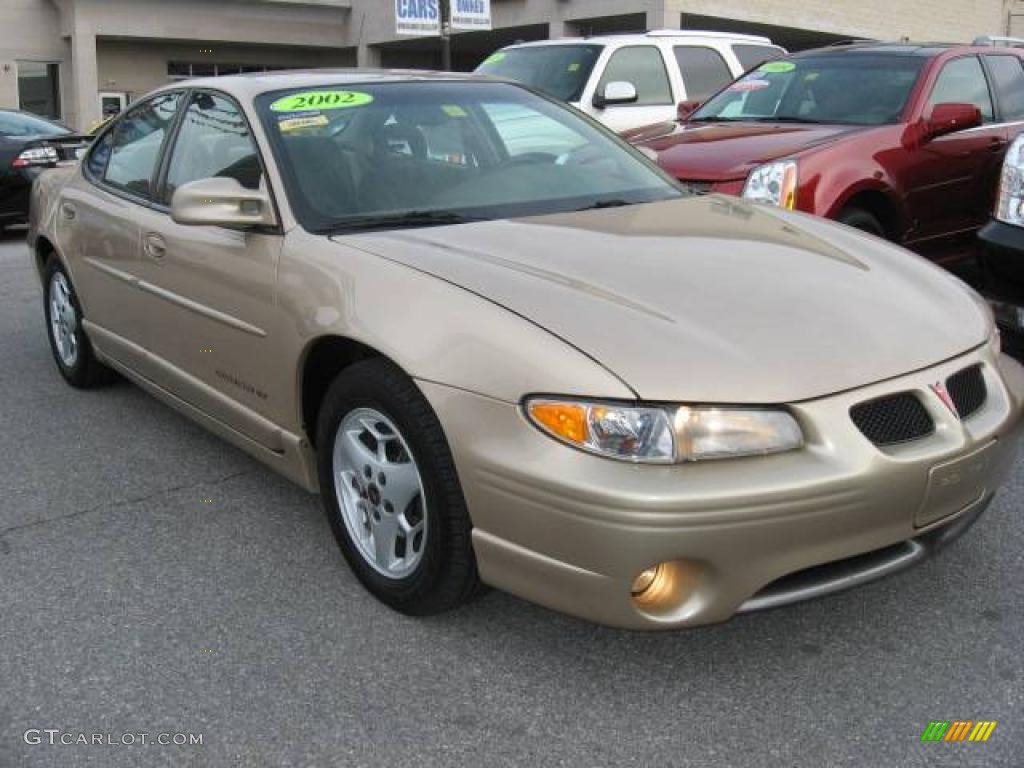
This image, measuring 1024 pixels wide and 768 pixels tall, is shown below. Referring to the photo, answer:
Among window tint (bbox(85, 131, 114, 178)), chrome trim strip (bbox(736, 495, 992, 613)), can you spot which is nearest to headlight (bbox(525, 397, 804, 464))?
chrome trim strip (bbox(736, 495, 992, 613))

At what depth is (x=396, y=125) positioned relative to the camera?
3709mm

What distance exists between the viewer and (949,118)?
6.12 metres

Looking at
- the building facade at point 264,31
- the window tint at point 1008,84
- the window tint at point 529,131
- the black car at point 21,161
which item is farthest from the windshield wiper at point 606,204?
the building facade at point 264,31

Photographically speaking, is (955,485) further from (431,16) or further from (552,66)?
(431,16)

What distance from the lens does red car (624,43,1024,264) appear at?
553cm

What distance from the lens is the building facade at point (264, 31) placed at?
1078 inches

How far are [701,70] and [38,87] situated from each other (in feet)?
83.7

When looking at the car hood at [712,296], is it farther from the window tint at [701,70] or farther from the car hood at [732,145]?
the window tint at [701,70]

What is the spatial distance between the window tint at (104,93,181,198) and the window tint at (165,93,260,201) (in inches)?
7.4

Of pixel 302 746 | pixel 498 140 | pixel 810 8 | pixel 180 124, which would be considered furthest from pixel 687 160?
pixel 810 8

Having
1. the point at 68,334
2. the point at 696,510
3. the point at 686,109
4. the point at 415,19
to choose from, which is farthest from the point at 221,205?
the point at 415,19

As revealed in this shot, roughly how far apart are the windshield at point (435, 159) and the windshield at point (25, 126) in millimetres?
8800

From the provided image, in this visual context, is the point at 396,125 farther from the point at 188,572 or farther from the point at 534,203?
the point at 188,572

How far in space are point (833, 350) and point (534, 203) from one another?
130 centimetres
